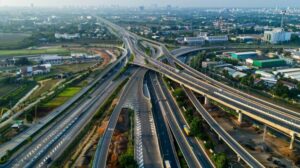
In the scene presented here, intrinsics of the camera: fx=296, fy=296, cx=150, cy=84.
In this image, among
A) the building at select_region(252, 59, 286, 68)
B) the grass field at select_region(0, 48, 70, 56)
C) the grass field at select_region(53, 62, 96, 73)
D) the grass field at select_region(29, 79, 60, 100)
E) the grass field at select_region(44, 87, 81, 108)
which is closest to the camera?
the grass field at select_region(44, 87, 81, 108)

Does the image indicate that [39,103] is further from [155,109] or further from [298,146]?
[298,146]

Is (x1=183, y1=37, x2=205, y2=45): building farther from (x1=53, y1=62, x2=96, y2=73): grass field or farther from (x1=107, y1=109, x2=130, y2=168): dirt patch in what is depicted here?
(x1=107, y1=109, x2=130, y2=168): dirt patch

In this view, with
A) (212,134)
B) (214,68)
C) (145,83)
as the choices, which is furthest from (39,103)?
A: (214,68)

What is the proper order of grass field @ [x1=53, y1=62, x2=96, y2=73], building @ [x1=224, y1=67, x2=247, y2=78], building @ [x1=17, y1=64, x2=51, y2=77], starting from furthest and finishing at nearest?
grass field @ [x1=53, y1=62, x2=96, y2=73] → building @ [x1=17, y1=64, x2=51, y2=77] → building @ [x1=224, y1=67, x2=247, y2=78]

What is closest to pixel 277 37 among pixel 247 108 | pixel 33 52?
pixel 247 108

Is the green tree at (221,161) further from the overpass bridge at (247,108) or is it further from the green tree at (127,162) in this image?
the overpass bridge at (247,108)

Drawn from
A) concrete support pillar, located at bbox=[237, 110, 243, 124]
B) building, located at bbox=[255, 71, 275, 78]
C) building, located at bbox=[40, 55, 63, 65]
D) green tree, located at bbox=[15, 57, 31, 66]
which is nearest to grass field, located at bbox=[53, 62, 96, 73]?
building, located at bbox=[40, 55, 63, 65]

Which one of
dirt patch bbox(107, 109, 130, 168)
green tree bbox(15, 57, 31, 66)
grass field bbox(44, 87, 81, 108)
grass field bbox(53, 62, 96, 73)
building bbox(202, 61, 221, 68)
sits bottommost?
dirt patch bbox(107, 109, 130, 168)
